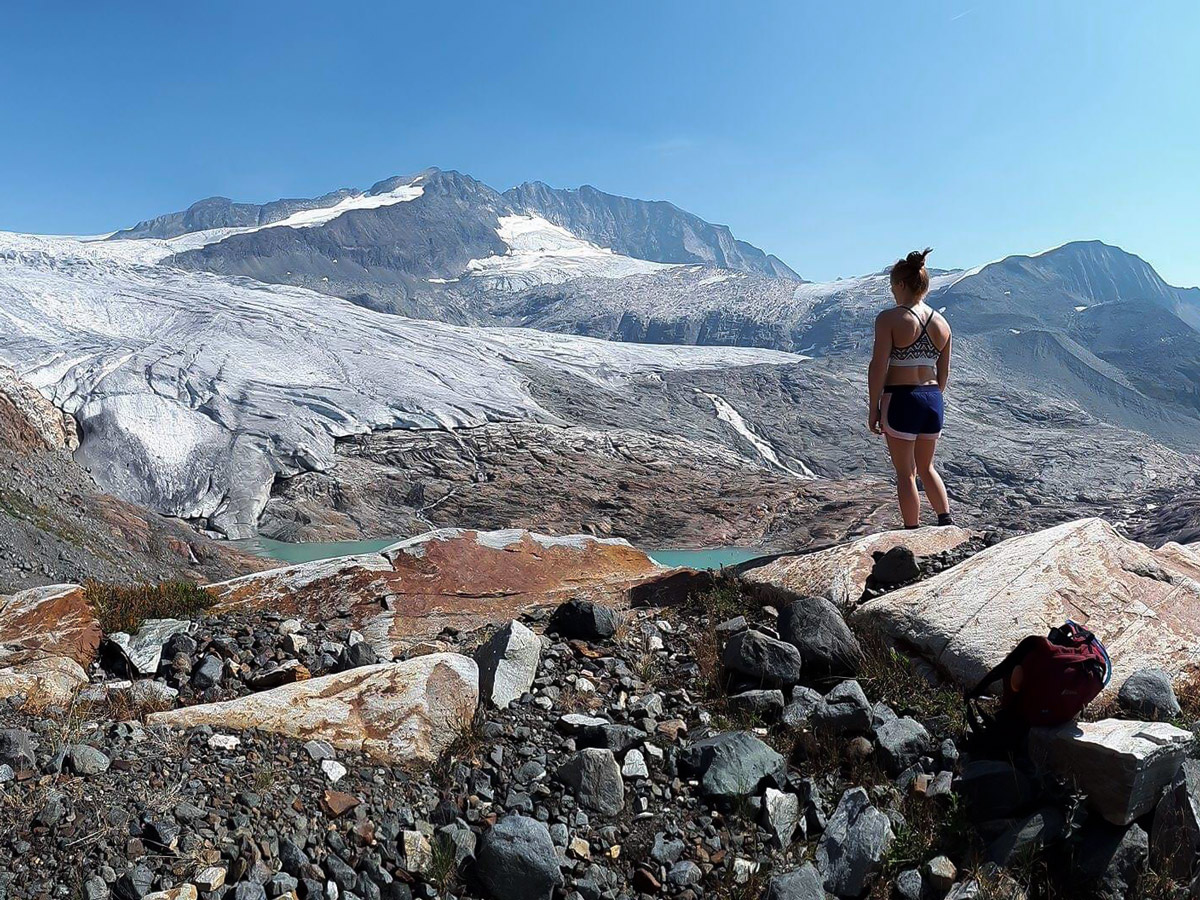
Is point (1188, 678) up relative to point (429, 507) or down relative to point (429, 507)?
up

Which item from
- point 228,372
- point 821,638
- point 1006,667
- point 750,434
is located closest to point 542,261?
point 750,434

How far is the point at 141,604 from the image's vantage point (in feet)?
19.4

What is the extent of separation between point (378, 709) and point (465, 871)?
3.76 ft

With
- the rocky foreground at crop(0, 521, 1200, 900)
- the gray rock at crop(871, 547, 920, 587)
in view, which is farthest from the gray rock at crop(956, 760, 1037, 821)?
the gray rock at crop(871, 547, 920, 587)

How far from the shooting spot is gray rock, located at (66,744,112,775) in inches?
130

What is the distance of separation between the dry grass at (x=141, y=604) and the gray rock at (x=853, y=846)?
4590 mm

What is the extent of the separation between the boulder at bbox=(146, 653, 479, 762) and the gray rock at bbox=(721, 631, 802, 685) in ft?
5.02

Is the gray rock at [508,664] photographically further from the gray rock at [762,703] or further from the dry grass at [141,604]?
the dry grass at [141,604]

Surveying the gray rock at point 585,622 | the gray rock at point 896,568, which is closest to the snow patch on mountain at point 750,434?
the gray rock at point 896,568

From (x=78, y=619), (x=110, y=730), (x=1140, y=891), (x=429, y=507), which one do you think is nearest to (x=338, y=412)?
(x=429, y=507)

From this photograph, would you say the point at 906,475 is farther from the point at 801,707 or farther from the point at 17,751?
the point at 17,751

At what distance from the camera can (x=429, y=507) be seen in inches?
1153

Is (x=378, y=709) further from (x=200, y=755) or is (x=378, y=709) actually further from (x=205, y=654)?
(x=205, y=654)

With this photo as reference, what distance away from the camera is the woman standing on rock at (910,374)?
5812mm
